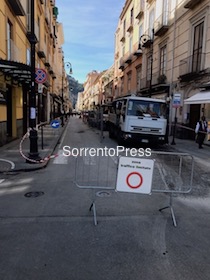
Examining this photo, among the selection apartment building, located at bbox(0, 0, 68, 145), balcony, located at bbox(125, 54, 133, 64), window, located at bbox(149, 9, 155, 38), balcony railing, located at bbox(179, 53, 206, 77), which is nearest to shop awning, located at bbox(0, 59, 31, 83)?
apartment building, located at bbox(0, 0, 68, 145)

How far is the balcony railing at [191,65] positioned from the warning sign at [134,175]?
13.9 m

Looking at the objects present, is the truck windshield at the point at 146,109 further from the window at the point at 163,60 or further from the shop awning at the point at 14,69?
the window at the point at 163,60

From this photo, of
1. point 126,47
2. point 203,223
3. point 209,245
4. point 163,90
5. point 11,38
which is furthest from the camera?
point 126,47

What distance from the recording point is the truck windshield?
13492 millimetres

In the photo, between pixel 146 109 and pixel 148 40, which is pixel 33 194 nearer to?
pixel 146 109

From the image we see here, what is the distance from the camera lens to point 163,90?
23016mm

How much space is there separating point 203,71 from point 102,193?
12.9m

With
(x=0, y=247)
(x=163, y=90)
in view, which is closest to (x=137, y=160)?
(x=0, y=247)

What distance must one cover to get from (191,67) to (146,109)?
6860mm

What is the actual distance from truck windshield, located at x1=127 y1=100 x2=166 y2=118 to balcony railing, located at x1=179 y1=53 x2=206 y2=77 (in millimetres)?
4873

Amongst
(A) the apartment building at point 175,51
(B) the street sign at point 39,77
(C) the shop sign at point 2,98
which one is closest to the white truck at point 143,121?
(A) the apartment building at point 175,51

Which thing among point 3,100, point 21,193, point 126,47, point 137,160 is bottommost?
point 21,193

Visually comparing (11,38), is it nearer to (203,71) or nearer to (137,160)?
(203,71)

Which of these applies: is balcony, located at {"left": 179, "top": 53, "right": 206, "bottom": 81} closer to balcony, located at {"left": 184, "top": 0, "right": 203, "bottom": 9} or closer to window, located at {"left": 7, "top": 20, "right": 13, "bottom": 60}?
balcony, located at {"left": 184, "top": 0, "right": 203, "bottom": 9}
